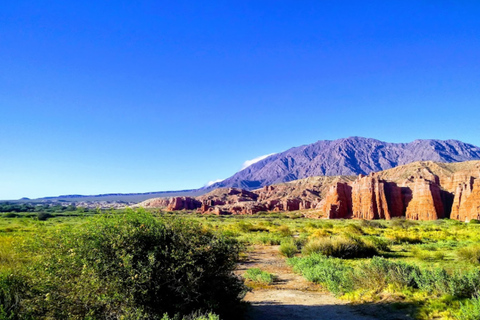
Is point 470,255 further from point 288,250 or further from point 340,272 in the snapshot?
point 288,250

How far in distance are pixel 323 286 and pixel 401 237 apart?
17.5 meters

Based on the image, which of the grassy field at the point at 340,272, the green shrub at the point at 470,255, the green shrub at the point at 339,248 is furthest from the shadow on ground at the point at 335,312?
the green shrub at the point at 470,255

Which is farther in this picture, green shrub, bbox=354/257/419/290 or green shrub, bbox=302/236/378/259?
green shrub, bbox=302/236/378/259

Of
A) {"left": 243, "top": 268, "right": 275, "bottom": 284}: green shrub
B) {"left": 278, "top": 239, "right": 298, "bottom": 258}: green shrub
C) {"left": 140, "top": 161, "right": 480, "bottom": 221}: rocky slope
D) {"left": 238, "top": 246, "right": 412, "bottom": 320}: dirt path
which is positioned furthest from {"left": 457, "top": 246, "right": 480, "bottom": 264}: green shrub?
{"left": 140, "top": 161, "right": 480, "bottom": 221}: rocky slope

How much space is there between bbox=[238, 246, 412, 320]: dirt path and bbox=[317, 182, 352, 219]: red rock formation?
219 ft

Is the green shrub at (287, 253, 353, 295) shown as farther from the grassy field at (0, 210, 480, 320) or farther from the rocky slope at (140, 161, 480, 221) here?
the rocky slope at (140, 161, 480, 221)

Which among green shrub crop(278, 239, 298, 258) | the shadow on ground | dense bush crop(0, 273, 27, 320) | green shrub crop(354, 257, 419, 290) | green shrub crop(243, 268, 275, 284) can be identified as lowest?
green shrub crop(278, 239, 298, 258)

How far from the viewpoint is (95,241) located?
6.10 metres

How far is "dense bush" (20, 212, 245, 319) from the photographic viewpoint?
564 cm

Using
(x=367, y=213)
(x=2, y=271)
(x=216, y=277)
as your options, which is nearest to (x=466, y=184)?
(x=367, y=213)

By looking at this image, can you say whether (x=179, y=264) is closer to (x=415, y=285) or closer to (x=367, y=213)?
(x=415, y=285)

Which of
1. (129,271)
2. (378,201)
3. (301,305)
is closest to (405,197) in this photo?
(378,201)

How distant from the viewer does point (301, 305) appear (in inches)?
374

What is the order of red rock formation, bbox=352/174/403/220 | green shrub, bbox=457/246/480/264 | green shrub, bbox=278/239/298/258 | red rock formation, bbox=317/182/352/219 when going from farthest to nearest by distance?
red rock formation, bbox=317/182/352/219 < red rock formation, bbox=352/174/403/220 < green shrub, bbox=278/239/298/258 < green shrub, bbox=457/246/480/264
